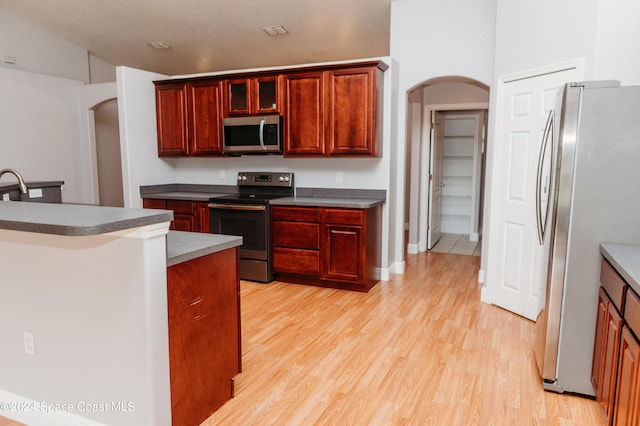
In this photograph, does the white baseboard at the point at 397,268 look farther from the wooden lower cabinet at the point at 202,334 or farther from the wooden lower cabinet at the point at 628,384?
the wooden lower cabinet at the point at 628,384

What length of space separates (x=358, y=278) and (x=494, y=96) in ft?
7.01

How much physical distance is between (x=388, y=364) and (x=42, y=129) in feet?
20.0

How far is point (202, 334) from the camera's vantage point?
2.04 metres

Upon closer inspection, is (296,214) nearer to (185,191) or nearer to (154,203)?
(154,203)

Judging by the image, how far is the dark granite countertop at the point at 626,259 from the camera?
1.65 meters

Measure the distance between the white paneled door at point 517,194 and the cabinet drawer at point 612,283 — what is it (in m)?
1.10

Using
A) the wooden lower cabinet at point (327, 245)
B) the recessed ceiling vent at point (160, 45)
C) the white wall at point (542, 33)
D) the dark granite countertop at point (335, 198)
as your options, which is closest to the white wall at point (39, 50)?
the recessed ceiling vent at point (160, 45)

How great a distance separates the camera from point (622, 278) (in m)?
1.83

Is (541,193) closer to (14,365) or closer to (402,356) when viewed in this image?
(402,356)

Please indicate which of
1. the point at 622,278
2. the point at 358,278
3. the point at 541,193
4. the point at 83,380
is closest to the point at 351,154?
the point at 358,278

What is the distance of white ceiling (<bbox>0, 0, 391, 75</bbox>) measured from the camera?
521 cm

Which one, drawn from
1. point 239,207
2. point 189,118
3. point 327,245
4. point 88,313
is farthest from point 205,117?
point 88,313

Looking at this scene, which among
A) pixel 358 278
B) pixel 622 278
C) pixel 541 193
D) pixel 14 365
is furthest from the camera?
pixel 358 278

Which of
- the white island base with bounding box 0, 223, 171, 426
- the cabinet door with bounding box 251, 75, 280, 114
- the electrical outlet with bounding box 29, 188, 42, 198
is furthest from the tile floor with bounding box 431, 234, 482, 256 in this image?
the white island base with bounding box 0, 223, 171, 426
